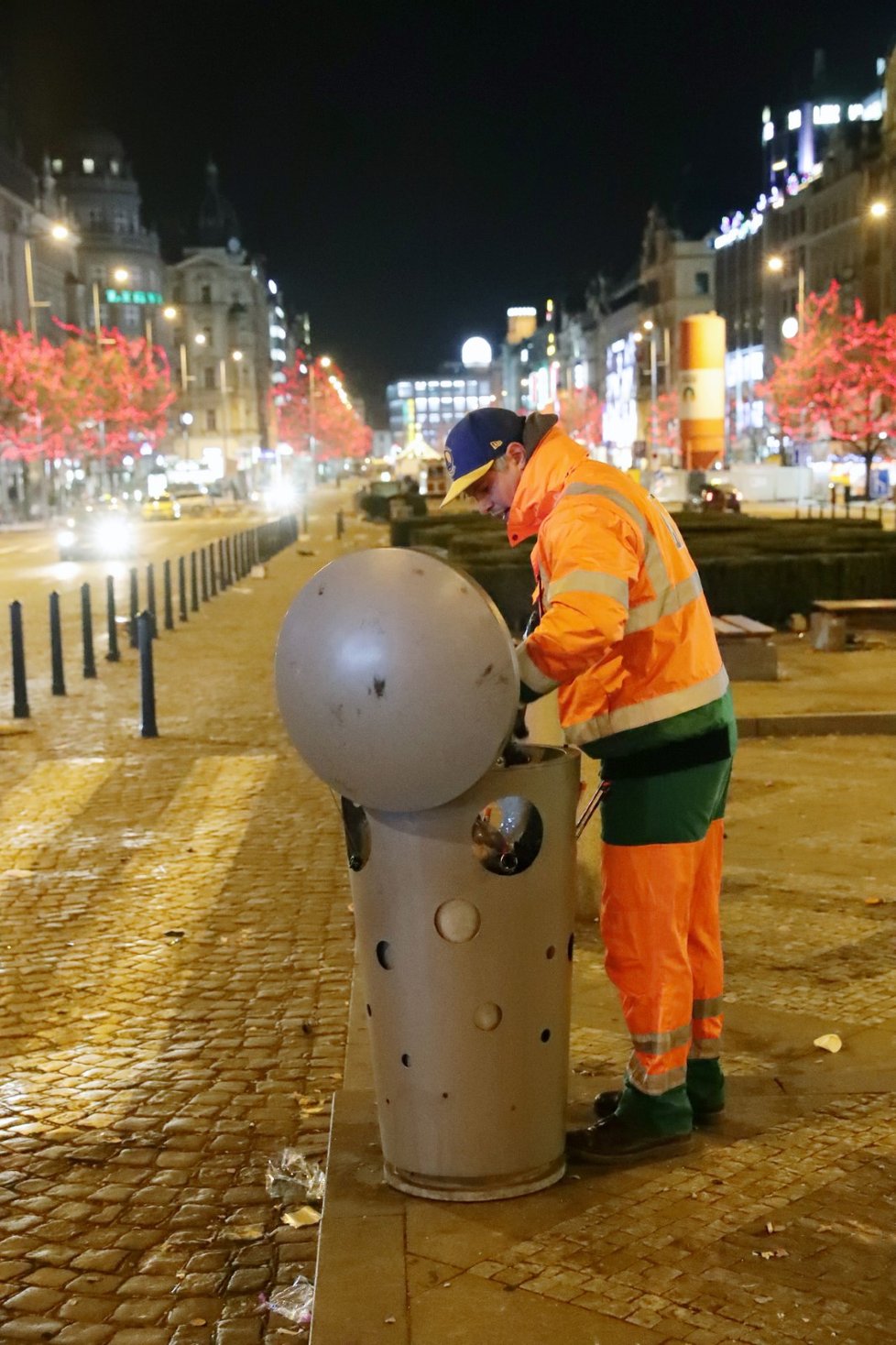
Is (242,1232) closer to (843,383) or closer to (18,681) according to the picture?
(18,681)

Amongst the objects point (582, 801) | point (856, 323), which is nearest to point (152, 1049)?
point (582, 801)

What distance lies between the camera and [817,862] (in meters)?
8.14

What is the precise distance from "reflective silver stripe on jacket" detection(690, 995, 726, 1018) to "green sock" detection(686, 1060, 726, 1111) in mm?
135

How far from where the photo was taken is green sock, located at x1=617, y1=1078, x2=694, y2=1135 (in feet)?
14.1

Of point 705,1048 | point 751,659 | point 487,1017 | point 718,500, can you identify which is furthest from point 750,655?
point 718,500

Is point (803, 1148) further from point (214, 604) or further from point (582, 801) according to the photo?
point (214, 604)

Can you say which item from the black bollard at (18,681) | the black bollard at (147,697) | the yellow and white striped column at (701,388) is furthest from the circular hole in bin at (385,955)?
the yellow and white striped column at (701,388)

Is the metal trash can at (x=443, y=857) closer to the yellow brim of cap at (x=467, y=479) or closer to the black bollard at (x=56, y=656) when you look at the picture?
the yellow brim of cap at (x=467, y=479)

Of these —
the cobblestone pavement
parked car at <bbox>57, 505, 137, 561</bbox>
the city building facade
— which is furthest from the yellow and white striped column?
the city building facade

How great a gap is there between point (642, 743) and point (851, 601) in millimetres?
13563

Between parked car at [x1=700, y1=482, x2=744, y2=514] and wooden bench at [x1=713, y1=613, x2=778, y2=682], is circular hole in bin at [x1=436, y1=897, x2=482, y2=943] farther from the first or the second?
parked car at [x1=700, y1=482, x2=744, y2=514]

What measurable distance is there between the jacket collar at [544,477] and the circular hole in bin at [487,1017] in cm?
115

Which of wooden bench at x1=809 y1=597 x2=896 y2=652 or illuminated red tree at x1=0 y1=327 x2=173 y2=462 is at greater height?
illuminated red tree at x1=0 y1=327 x2=173 y2=462

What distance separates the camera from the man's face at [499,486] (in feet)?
14.0
